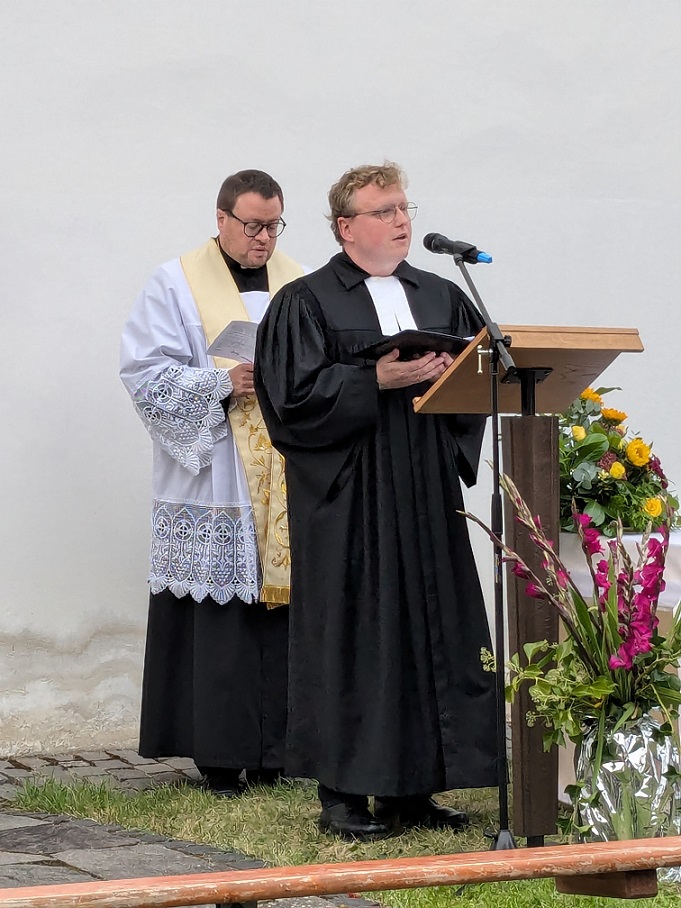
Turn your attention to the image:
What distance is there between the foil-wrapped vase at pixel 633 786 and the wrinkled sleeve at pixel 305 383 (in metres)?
1.36

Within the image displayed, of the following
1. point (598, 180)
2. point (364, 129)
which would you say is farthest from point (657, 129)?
point (364, 129)

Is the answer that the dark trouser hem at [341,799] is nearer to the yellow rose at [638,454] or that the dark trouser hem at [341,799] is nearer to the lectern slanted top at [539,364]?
the lectern slanted top at [539,364]

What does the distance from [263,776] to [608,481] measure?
187 cm

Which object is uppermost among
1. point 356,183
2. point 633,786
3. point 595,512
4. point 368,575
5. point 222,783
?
point 356,183

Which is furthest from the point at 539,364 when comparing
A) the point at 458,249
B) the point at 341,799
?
the point at 341,799

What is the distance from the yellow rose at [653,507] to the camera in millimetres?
5008

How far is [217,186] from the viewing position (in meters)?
7.06

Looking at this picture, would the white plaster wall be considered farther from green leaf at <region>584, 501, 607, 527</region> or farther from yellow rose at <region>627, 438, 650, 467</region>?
green leaf at <region>584, 501, 607, 527</region>

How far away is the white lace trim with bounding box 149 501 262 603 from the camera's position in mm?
5645

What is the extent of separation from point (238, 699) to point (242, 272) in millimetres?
1779

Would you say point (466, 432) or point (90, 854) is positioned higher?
point (466, 432)

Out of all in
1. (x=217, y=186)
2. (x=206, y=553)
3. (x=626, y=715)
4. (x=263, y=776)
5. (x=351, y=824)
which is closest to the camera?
(x=626, y=715)

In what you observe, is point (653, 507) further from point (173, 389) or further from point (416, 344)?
point (173, 389)

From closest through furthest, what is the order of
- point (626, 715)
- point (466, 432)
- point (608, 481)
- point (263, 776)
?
point (626, 715)
point (466, 432)
point (608, 481)
point (263, 776)
